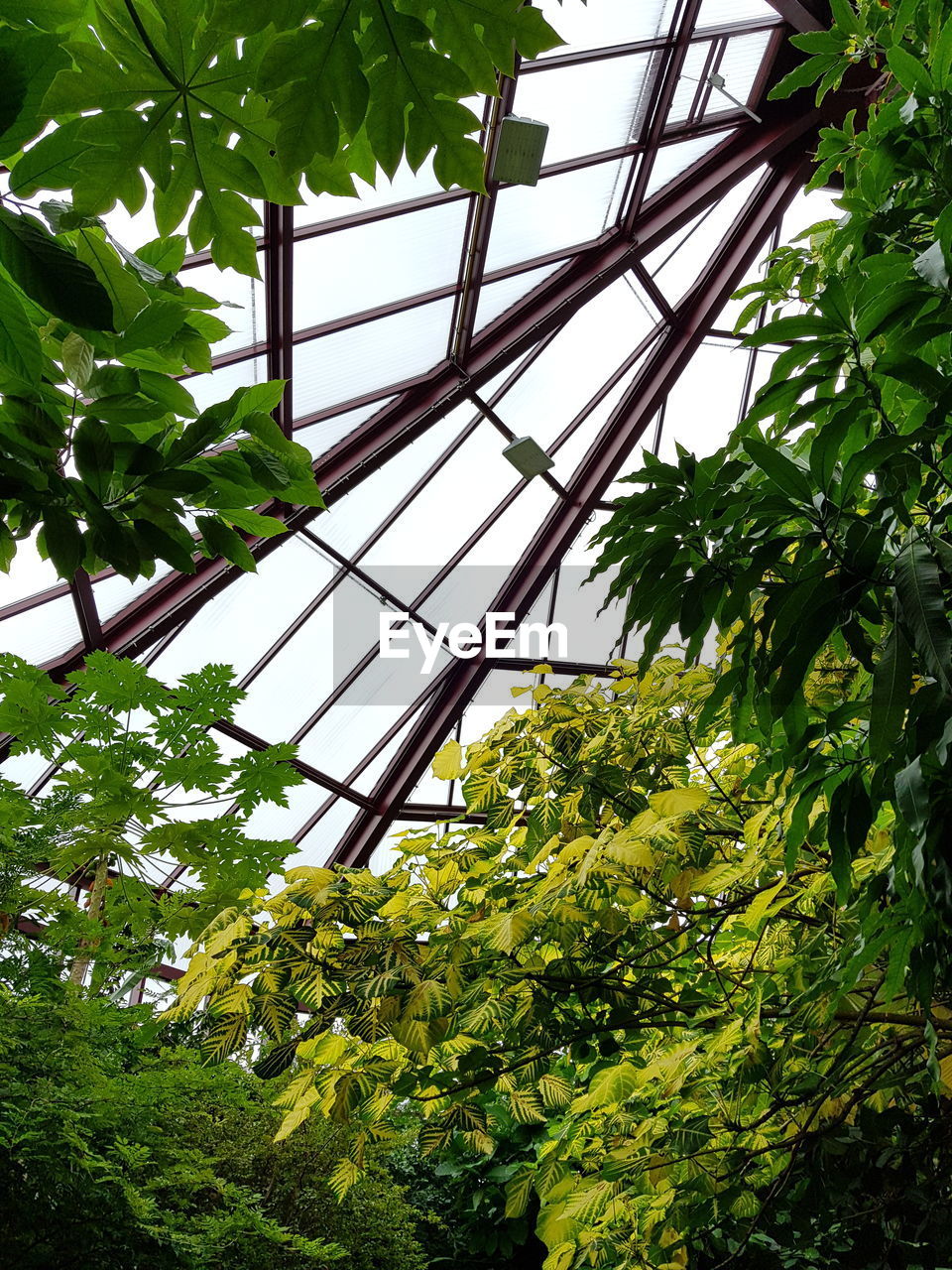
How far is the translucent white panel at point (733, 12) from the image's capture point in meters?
7.41

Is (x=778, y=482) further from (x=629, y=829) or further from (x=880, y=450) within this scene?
(x=629, y=829)

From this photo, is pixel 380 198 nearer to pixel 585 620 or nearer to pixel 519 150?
pixel 519 150

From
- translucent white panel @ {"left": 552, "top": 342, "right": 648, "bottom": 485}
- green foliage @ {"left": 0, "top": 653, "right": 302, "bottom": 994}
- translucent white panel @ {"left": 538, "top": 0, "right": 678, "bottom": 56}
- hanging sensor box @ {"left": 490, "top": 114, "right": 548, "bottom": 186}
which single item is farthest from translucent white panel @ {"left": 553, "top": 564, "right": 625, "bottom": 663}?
green foliage @ {"left": 0, "top": 653, "right": 302, "bottom": 994}

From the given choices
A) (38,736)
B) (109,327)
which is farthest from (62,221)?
(38,736)

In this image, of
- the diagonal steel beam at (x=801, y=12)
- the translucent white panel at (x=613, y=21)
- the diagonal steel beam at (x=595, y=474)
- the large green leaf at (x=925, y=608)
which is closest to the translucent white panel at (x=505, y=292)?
the diagonal steel beam at (x=595, y=474)

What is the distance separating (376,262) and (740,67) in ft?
13.1

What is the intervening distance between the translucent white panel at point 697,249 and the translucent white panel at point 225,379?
174 inches

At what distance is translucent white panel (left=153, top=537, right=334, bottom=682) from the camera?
364 inches

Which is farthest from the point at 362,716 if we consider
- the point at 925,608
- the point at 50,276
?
the point at 50,276

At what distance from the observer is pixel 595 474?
10367 mm

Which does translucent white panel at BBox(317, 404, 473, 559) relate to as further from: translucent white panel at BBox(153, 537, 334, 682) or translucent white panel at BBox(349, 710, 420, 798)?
translucent white panel at BBox(349, 710, 420, 798)

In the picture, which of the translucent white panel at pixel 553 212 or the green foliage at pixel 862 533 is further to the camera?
the translucent white panel at pixel 553 212

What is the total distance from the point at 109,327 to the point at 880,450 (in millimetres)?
1067

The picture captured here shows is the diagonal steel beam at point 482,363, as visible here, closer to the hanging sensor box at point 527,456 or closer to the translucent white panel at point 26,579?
the hanging sensor box at point 527,456
